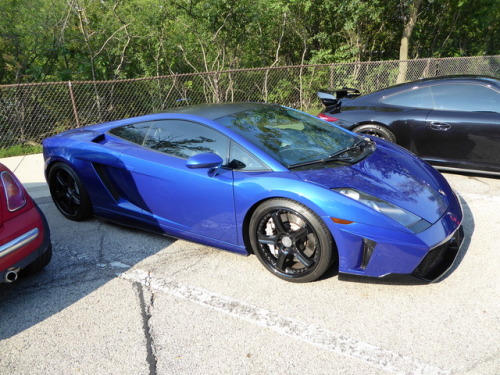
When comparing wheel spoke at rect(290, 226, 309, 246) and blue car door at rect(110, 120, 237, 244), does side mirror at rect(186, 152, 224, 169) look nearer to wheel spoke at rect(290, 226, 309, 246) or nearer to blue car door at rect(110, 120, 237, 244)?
blue car door at rect(110, 120, 237, 244)

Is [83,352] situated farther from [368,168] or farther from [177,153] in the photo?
[368,168]

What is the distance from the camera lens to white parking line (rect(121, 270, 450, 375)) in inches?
84.5

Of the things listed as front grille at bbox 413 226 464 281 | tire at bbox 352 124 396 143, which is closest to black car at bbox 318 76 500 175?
tire at bbox 352 124 396 143

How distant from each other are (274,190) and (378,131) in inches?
122

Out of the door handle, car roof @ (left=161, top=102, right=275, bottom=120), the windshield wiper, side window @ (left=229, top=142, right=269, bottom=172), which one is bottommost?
the door handle

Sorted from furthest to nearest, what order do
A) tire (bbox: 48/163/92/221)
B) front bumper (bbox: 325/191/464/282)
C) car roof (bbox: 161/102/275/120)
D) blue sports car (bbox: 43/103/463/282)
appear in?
tire (bbox: 48/163/92/221) < car roof (bbox: 161/102/275/120) < blue sports car (bbox: 43/103/463/282) < front bumper (bbox: 325/191/464/282)

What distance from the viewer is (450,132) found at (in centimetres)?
486

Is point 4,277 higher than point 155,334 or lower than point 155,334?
higher

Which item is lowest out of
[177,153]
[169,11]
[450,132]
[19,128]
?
[19,128]

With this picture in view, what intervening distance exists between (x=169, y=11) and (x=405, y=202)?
9649 mm

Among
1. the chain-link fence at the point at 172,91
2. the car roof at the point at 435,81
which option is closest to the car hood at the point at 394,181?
the car roof at the point at 435,81

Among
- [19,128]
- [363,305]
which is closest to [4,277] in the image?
[363,305]

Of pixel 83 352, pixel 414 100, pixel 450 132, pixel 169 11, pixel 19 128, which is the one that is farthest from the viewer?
pixel 169 11

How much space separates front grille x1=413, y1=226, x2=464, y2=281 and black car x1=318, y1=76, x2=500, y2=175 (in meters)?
2.28
